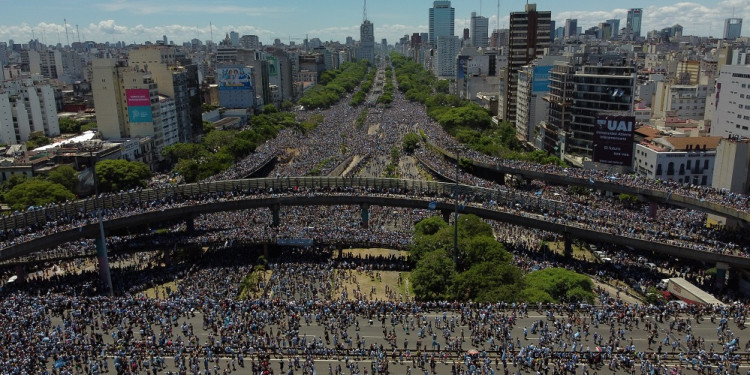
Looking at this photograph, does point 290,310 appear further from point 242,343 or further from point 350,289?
point 350,289

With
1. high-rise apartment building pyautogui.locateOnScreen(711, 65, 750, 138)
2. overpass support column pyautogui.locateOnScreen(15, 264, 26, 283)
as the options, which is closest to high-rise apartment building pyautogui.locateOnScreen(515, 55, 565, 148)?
high-rise apartment building pyautogui.locateOnScreen(711, 65, 750, 138)

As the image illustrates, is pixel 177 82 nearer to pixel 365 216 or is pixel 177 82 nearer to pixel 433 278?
pixel 365 216

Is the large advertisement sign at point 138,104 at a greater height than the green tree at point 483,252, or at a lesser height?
greater

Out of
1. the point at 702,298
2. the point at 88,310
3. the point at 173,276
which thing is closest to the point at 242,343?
the point at 88,310

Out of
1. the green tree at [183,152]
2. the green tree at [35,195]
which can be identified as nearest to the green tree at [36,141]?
the green tree at [183,152]

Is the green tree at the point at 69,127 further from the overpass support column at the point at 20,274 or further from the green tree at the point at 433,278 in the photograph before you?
the green tree at the point at 433,278

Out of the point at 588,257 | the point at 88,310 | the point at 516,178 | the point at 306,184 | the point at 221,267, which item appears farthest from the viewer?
the point at 516,178

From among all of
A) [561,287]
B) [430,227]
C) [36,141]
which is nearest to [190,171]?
[36,141]

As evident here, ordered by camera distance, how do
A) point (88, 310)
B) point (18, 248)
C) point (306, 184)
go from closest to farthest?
1. point (88, 310)
2. point (18, 248)
3. point (306, 184)
